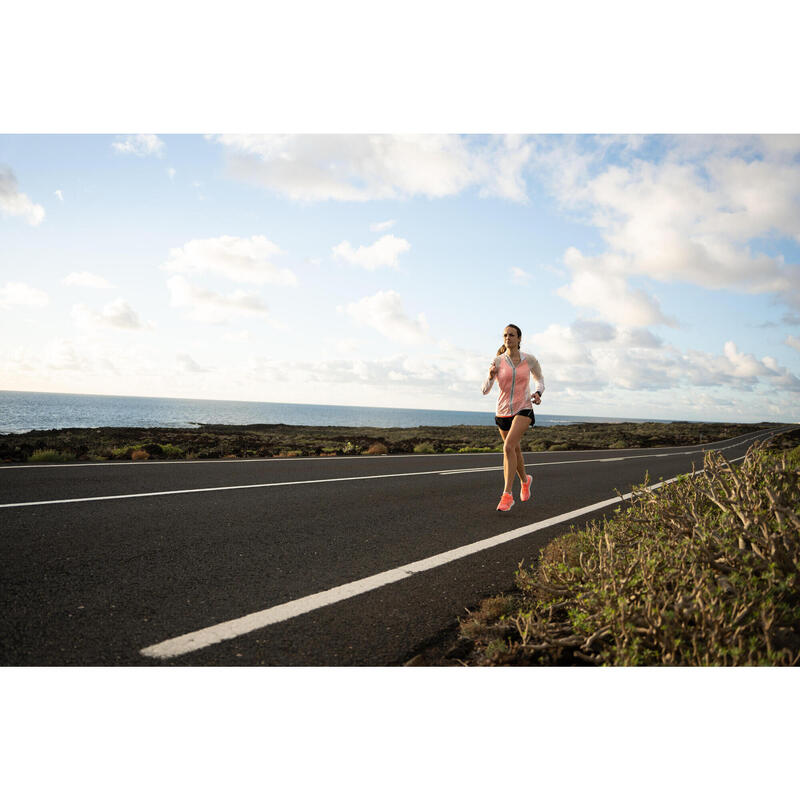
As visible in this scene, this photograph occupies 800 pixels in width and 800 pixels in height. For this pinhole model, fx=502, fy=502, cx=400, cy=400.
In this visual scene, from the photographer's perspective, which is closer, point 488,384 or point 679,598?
point 679,598

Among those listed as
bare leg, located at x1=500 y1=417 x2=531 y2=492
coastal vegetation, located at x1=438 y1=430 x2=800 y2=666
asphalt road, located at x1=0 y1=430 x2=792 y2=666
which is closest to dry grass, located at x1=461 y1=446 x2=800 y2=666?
coastal vegetation, located at x1=438 y1=430 x2=800 y2=666

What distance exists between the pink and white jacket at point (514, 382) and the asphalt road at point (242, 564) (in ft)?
4.54

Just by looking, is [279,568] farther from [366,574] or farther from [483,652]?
[483,652]

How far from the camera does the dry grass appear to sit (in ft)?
7.48

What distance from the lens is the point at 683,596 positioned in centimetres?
243

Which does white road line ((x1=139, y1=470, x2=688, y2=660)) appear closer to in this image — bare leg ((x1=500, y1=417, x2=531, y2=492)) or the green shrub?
bare leg ((x1=500, y1=417, x2=531, y2=492))

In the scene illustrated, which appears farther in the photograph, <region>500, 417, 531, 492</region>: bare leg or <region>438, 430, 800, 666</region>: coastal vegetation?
<region>500, 417, 531, 492</region>: bare leg

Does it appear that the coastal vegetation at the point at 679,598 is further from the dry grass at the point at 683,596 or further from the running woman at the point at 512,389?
the running woman at the point at 512,389

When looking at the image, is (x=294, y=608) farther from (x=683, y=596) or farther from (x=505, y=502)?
(x=505, y=502)

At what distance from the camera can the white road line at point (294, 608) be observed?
2.58 m

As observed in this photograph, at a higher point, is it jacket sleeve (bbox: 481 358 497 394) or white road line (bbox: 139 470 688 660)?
jacket sleeve (bbox: 481 358 497 394)

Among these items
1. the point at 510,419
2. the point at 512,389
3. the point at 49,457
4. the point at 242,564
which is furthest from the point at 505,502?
the point at 49,457

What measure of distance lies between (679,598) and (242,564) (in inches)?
120

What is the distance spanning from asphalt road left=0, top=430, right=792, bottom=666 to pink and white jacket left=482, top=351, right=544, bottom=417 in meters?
1.38
